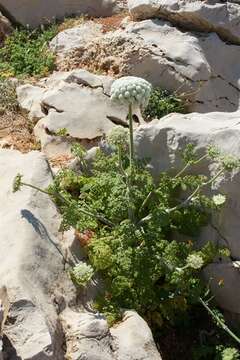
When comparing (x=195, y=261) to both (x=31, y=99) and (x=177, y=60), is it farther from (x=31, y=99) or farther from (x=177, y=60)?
(x=177, y=60)

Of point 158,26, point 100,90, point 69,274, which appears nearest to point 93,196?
point 69,274

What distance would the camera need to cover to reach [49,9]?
378 inches

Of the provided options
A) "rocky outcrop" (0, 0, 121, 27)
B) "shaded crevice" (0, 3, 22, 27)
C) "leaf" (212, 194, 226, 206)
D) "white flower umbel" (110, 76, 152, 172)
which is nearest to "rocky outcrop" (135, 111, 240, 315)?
"leaf" (212, 194, 226, 206)

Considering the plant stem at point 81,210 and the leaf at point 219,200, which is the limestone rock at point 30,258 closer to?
the plant stem at point 81,210

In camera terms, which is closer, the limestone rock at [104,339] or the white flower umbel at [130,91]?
the limestone rock at [104,339]

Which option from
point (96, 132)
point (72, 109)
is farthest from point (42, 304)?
point (72, 109)

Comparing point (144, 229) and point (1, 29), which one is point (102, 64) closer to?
point (1, 29)

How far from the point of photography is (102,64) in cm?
845

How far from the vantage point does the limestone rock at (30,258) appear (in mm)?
4457

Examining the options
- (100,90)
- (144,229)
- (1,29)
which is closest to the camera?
(144,229)

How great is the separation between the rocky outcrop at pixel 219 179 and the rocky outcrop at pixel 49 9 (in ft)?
12.4

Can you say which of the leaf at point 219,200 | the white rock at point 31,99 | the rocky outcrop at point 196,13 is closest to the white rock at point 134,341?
the leaf at point 219,200

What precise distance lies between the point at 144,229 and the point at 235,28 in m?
4.14

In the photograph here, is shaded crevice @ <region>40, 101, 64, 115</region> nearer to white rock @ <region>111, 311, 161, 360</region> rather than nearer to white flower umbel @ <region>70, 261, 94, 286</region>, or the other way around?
white flower umbel @ <region>70, 261, 94, 286</region>
